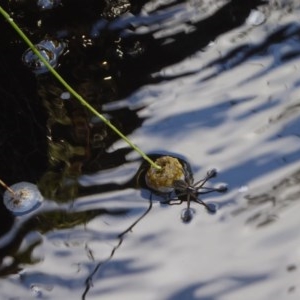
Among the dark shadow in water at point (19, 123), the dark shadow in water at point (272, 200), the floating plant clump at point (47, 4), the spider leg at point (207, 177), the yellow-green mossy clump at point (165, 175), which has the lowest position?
the dark shadow in water at point (272, 200)

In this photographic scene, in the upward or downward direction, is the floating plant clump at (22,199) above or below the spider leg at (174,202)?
above

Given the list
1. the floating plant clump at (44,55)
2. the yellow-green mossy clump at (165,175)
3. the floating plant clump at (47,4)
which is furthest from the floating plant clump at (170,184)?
the floating plant clump at (47,4)

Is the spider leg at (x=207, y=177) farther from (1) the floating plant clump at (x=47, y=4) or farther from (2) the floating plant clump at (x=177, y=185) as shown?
(1) the floating plant clump at (x=47, y=4)

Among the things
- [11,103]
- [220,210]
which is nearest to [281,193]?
[220,210]

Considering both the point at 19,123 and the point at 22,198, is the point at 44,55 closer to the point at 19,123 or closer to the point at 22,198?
the point at 19,123

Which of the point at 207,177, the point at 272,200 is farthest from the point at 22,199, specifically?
the point at 272,200

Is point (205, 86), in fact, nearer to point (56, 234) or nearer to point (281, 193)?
point (281, 193)
